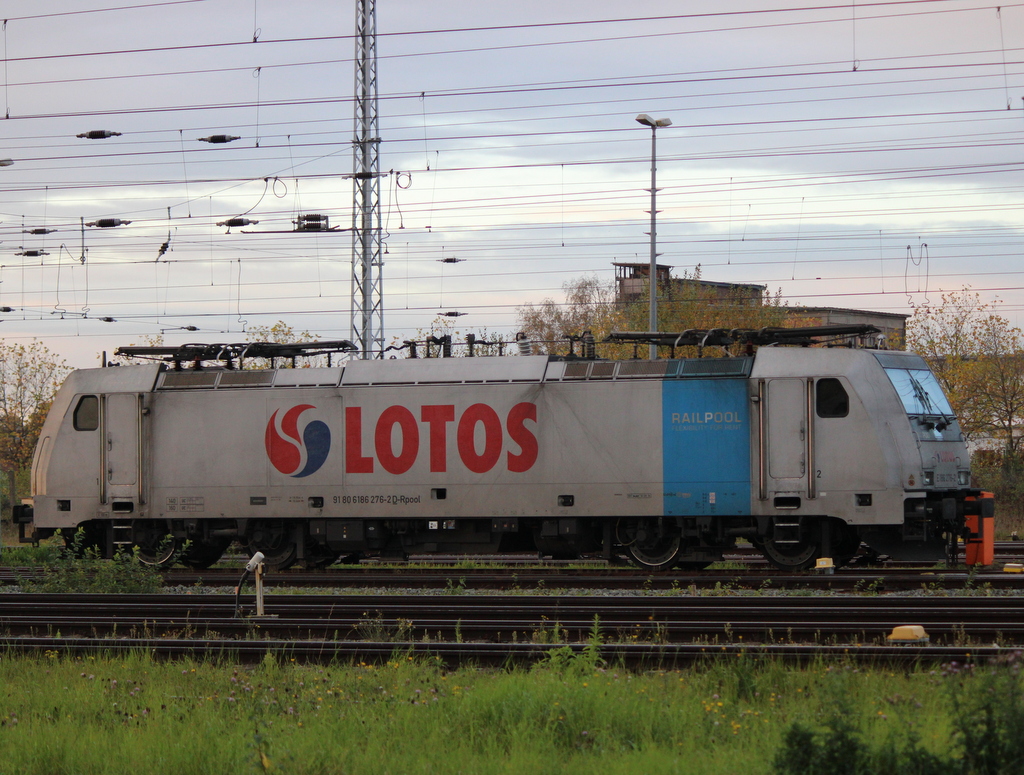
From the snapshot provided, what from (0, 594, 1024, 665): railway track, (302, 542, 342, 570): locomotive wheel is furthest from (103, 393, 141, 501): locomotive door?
(0, 594, 1024, 665): railway track

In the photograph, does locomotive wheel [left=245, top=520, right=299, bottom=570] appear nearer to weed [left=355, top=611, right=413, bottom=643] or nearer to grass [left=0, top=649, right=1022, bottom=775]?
weed [left=355, top=611, right=413, bottom=643]

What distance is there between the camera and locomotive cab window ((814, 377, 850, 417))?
55.4 ft

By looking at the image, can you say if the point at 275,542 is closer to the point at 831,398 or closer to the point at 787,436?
the point at 787,436

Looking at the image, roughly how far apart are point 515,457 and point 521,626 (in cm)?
652

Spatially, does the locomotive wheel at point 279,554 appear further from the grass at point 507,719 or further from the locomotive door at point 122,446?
the grass at point 507,719

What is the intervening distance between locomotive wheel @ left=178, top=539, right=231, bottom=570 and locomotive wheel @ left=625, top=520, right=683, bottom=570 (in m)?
7.85

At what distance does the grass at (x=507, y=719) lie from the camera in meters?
6.73

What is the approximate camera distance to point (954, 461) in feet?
57.4

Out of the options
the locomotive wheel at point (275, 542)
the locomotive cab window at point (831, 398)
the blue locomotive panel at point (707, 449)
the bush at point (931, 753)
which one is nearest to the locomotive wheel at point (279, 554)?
the locomotive wheel at point (275, 542)

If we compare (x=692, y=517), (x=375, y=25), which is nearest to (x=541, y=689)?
(x=692, y=517)

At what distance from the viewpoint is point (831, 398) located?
55.8ft

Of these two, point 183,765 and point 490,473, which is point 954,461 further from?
point 183,765

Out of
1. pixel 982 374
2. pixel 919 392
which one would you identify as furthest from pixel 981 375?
pixel 919 392

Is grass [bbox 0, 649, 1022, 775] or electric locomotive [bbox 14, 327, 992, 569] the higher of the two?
electric locomotive [bbox 14, 327, 992, 569]
